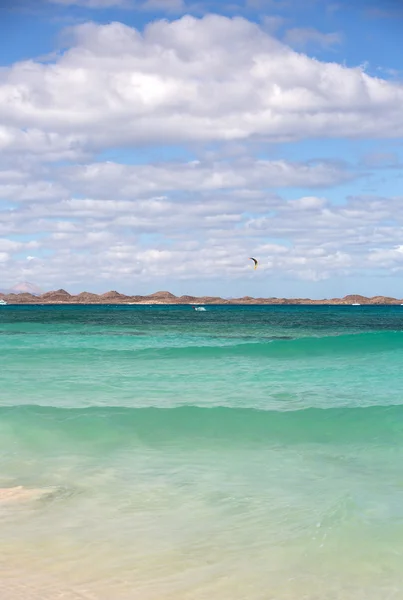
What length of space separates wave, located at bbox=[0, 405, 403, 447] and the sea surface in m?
0.06

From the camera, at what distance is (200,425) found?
13930mm

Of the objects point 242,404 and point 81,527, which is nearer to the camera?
point 81,527

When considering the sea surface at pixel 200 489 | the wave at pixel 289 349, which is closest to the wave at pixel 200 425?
the sea surface at pixel 200 489

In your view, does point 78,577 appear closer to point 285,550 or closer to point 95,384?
point 285,550

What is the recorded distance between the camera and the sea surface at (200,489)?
642 cm

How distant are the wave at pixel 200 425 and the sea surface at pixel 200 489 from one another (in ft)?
0.19

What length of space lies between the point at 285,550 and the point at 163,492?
95.1 inches

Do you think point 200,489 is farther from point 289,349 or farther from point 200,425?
point 289,349

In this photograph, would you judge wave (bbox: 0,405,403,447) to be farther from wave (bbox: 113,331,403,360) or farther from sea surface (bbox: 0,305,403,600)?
wave (bbox: 113,331,403,360)

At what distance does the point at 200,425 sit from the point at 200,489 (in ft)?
15.3

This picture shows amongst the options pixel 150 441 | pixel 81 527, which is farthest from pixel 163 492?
pixel 150 441

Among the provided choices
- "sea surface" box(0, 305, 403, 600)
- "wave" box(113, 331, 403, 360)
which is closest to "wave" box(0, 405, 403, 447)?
"sea surface" box(0, 305, 403, 600)

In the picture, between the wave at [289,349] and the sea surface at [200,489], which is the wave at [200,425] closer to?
the sea surface at [200,489]

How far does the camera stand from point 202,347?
111 feet
